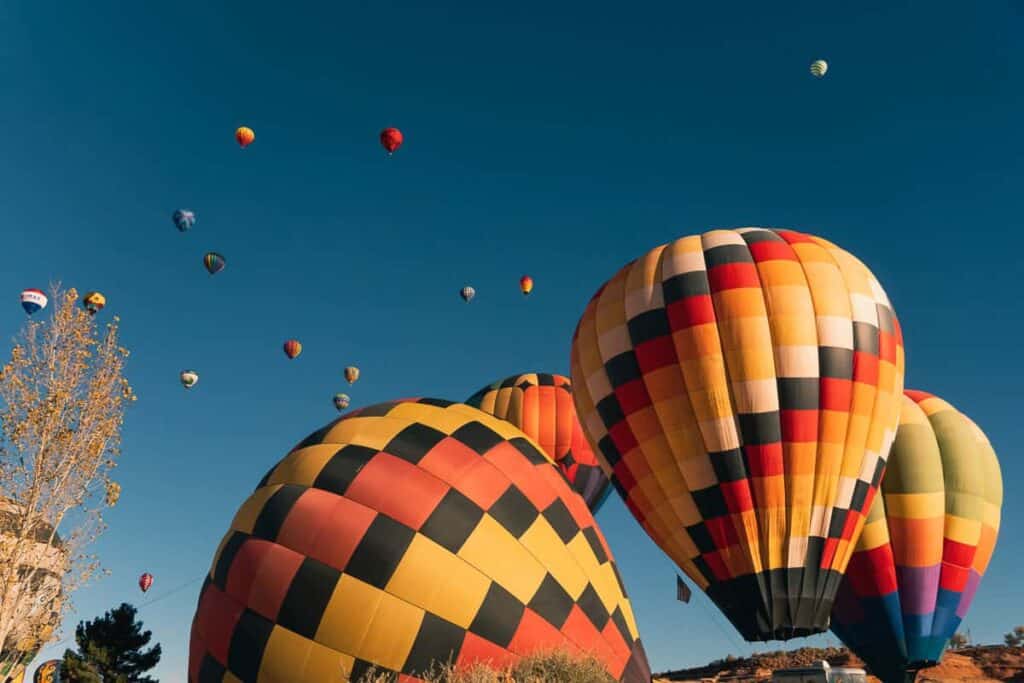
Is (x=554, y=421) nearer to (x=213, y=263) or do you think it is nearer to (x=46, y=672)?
(x=213, y=263)

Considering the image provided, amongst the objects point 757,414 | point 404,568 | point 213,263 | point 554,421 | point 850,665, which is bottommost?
point 404,568

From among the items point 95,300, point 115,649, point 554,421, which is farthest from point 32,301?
point 554,421

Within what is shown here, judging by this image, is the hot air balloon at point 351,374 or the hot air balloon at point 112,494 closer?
the hot air balloon at point 112,494

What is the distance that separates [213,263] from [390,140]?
27.0ft

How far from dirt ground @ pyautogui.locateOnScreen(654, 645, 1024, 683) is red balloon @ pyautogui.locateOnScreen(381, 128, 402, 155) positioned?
26145mm

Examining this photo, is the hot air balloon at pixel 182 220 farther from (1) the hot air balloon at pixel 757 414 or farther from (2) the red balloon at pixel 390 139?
(1) the hot air balloon at pixel 757 414

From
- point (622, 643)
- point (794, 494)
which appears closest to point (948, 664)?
point (794, 494)

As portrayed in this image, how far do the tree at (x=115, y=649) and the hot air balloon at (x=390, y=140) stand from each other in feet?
64.0

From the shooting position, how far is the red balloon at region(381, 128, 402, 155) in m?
26.1

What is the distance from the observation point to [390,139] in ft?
85.8

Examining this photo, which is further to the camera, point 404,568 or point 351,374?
point 351,374

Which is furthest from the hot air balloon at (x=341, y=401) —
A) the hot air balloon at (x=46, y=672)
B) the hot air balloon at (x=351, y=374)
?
the hot air balloon at (x=46, y=672)

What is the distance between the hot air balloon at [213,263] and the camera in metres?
27.6

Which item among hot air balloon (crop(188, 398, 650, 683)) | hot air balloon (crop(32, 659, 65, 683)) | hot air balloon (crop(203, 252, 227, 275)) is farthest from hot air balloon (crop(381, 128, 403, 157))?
hot air balloon (crop(32, 659, 65, 683))
